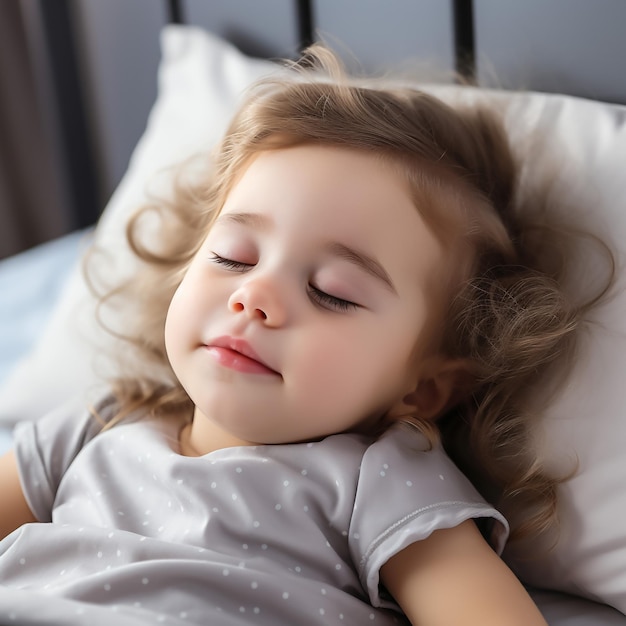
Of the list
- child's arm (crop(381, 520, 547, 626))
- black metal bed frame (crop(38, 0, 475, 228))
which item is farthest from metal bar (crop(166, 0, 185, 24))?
child's arm (crop(381, 520, 547, 626))

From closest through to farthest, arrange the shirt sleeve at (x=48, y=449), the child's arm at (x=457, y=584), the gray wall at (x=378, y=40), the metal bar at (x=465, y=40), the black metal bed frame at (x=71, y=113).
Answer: the child's arm at (x=457, y=584) → the shirt sleeve at (x=48, y=449) → the gray wall at (x=378, y=40) → the metal bar at (x=465, y=40) → the black metal bed frame at (x=71, y=113)

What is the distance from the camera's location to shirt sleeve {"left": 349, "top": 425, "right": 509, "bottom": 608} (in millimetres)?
856

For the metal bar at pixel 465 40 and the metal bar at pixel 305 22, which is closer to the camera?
the metal bar at pixel 465 40

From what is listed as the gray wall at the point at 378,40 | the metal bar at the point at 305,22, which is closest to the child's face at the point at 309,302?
the gray wall at the point at 378,40

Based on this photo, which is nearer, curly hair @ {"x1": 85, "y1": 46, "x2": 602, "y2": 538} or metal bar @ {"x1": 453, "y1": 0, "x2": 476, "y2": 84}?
curly hair @ {"x1": 85, "y1": 46, "x2": 602, "y2": 538}

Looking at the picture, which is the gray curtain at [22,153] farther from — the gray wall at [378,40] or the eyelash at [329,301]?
the eyelash at [329,301]

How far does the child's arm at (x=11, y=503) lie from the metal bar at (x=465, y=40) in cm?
80

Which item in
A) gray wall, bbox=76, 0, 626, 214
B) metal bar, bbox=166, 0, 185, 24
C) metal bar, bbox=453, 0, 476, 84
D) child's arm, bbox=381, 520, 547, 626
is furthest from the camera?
metal bar, bbox=166, 0, 185, 24

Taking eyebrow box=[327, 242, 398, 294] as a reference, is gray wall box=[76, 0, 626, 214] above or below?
above

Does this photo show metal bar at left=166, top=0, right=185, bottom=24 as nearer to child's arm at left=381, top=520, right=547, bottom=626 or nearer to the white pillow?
the white pillow

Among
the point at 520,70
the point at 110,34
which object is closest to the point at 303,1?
the point at 520,70

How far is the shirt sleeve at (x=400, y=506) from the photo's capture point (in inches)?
33.7

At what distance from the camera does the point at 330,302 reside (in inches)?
35.8

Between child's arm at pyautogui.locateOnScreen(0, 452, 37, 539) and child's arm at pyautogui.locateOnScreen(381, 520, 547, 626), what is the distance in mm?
436
